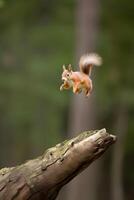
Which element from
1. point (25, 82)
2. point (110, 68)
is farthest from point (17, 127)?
point (110, 68)

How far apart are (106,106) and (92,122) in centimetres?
412

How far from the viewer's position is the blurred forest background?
12672mm

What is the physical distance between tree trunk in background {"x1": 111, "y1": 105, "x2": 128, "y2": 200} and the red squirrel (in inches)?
513

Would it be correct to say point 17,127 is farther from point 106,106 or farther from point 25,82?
point 106,106

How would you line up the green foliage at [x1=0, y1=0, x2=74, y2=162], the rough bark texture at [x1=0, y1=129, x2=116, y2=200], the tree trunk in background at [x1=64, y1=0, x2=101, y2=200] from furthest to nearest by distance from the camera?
the green foliage at [x1=0, y1=0, x2=74, y2=162] < the tree trunk in background at [x1=64, y1=0, x2=101, y2=200] < the rough bark texture at [x1=0, y1=129, x2=116, y2=200]

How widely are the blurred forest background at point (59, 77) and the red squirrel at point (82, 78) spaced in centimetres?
862

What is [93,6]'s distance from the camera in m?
12.1

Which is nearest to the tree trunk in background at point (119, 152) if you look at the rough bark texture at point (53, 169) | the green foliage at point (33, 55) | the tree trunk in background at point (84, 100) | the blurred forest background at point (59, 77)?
the blurred forest background at point (59, 77)

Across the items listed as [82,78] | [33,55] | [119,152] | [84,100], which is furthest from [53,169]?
[33,55]

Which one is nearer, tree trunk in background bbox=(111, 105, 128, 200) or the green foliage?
the green foliage

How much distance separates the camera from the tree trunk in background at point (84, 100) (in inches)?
476

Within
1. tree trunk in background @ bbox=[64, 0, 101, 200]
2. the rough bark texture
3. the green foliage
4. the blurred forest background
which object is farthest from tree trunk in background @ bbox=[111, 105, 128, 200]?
the rough bark texture

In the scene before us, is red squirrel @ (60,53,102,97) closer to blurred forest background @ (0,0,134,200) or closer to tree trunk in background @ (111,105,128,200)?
blurred forest background @ (0,0,134,200)

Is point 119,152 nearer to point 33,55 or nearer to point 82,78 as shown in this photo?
point 33,55
